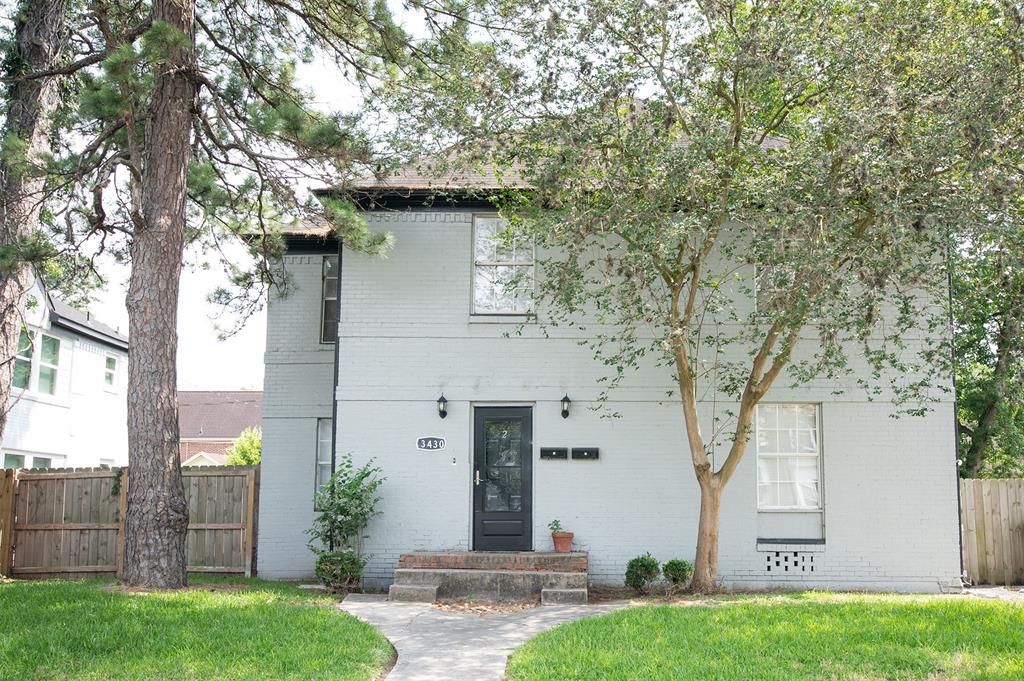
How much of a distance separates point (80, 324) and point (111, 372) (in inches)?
103

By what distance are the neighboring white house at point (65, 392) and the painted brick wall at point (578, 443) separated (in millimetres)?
9264

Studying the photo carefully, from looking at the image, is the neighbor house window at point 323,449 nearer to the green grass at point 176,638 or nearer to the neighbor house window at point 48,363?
the green grass at point 176,638

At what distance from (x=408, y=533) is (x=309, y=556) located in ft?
7.71

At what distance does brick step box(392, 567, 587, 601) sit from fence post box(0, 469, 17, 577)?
22.0ft

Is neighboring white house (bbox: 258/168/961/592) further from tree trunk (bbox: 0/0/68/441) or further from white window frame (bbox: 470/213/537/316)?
tree trunk (bbox: 0/0/68/441)

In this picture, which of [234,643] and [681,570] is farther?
[681,570]

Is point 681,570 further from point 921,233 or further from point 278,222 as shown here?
point 278,222

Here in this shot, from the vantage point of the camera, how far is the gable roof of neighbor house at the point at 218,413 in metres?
41.0

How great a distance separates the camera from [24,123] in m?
13.4

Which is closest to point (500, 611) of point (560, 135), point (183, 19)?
point (560, 135)

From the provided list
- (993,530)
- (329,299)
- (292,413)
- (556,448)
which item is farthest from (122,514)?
(993,530)

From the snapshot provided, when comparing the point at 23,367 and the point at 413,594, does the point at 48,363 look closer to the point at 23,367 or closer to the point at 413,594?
the point at 23,367

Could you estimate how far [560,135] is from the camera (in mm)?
11070

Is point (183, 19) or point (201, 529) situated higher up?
point (183, 19)
